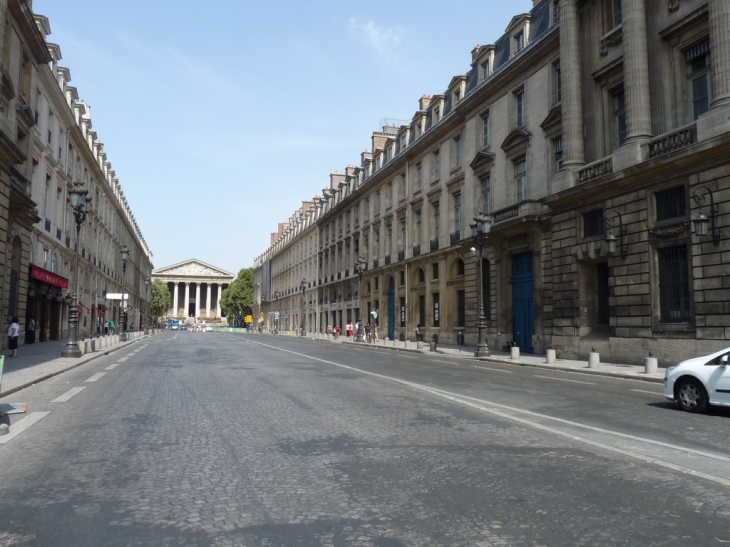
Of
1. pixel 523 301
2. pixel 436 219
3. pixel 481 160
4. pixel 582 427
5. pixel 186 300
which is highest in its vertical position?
pixel 481 160

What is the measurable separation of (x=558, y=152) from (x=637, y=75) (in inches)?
264

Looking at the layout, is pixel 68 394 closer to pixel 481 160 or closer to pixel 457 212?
pixel 481 160

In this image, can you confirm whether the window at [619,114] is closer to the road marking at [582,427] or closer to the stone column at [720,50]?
the stone column at [720,50]

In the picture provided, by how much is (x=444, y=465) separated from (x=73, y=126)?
41.7m

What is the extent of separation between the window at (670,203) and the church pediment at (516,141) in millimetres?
10618

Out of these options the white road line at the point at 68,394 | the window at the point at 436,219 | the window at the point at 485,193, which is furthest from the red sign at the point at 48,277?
the window at the point at 485,193

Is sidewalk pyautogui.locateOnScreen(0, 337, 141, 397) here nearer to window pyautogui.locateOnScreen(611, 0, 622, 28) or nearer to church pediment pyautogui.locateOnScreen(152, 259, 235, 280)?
window pyautogui.locateOnScreen(611, 0, 622, 28)

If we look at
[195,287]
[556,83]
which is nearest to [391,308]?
[556,83]

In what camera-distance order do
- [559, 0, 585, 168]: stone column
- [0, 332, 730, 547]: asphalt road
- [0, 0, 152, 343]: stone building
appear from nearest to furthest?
[0, 332, 730, 547]: asphalt road
[0, 0, 152, 343]: stone building
[559, 0, 585, 168]: stone column

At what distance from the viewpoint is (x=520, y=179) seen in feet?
103

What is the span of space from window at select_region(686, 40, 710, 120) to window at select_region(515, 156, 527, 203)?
10.6 meters

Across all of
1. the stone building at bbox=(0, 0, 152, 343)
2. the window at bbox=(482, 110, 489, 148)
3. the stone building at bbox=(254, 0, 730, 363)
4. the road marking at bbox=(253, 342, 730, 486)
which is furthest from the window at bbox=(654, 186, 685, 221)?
the stone building at bbox=(0, 0, 152, 343)

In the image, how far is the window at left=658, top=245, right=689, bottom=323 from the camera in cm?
1972

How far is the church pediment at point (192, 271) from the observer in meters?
171
